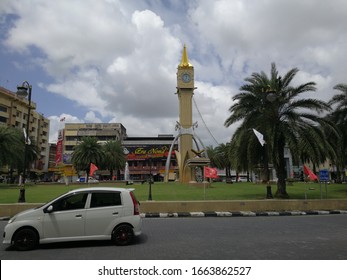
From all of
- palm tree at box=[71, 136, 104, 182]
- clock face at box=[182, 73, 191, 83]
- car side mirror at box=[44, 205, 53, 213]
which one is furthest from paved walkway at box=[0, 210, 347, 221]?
clock face at box=[182, 73, 191, 83]

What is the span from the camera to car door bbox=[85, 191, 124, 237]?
8.48 meters

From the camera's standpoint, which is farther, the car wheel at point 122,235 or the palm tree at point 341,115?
the palm tree at point 341,115

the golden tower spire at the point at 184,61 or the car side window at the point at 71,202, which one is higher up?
the golden tower spire at the point at 184,61

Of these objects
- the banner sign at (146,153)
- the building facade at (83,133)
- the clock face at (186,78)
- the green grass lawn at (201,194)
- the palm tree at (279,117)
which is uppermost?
the clock face at (186,78)

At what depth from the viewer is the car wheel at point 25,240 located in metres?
8.04

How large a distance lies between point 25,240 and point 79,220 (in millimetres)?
1433

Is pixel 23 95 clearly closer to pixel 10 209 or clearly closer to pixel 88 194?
pixel 10 209

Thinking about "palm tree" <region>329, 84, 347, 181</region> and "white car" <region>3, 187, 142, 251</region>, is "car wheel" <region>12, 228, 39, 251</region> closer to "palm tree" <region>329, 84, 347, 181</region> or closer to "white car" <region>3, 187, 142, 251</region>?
"white car" <region>3, 187, 142, 251</region>

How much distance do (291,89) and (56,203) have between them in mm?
18960

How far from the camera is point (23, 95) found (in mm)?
17406

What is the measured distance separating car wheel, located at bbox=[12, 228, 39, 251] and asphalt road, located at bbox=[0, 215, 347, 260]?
23cm

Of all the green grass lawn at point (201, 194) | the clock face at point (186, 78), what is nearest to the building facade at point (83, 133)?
the clock face at point (186, 78)

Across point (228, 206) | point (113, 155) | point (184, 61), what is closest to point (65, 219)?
point (228, 206)

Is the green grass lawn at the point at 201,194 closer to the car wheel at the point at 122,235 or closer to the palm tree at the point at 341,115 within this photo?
the palm tree at the point at 341,115
